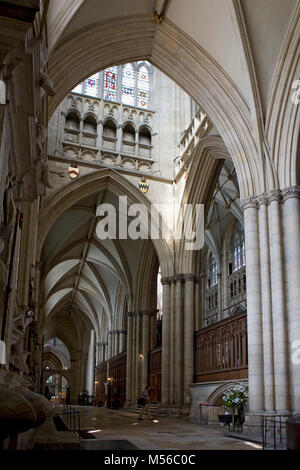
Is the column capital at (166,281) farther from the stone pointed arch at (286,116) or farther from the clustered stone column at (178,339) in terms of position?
the stone pointed arch at (286,116)

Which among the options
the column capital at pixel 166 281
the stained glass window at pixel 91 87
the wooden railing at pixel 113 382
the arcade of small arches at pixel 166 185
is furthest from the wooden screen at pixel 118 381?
the stained glass window at pixel 91 87

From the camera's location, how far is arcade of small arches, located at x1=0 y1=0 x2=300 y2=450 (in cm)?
835

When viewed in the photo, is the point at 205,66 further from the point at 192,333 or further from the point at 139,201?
the point at 192,333

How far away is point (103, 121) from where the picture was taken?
2183 cm

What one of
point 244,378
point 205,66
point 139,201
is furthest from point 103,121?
point 244,378

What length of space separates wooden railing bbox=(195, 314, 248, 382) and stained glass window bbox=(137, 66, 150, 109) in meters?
11.6

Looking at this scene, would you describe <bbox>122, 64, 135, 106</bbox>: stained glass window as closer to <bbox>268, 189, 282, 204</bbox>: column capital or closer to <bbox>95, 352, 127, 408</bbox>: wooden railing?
<bbox>268, 189, 282, 204</bbox>: column capital

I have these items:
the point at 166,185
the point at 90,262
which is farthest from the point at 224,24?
the point at 90,262

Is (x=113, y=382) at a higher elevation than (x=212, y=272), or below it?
below

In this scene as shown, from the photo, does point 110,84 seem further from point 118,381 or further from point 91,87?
point 118,381

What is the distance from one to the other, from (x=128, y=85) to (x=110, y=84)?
942 millimetres

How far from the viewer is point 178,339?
18438 millimetres

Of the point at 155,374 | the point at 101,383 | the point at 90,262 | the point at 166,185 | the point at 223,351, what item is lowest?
the point at 101,383

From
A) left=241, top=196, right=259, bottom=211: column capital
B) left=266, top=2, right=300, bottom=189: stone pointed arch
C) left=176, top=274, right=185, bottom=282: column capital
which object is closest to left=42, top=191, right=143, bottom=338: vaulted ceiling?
left=176, top=274, right=185, bottom=282: column capital
